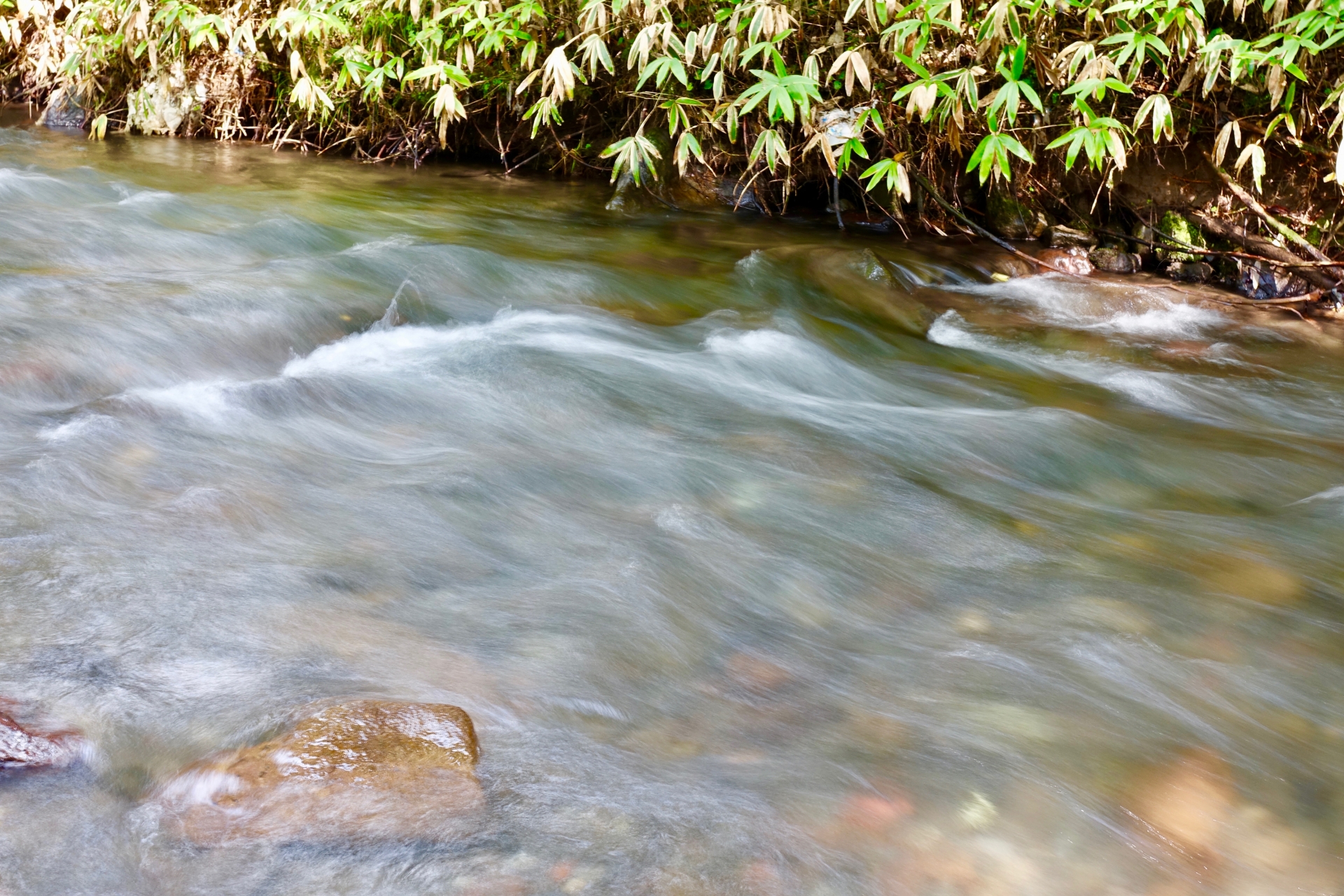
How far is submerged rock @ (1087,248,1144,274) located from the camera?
5.21m

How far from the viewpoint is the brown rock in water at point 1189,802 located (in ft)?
5.26

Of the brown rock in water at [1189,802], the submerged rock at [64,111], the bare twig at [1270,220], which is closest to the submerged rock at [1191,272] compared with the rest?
the bare twig at [1270,220]

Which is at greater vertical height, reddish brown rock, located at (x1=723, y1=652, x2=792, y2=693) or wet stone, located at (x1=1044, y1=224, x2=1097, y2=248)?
wet stone, located at (x1=1044, y1=224, x2=1097, y2=248)

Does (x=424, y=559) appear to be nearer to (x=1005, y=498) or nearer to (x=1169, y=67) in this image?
(x=1005, y=498)

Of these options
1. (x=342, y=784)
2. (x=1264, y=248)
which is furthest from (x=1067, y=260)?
(x=342, y=784)

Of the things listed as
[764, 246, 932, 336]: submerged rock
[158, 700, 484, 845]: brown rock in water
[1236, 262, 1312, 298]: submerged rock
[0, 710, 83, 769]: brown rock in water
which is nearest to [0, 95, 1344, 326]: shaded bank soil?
[1236, 262, 1312, 298]: submerged rock

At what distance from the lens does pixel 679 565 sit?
2.37 m

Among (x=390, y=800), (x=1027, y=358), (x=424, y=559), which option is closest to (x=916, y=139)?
(x=1027, y=358)

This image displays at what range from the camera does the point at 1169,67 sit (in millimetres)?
4688

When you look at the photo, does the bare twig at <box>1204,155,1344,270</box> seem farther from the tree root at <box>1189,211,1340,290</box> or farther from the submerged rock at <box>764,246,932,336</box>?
the submerged rock at <box>764,246,932,336</box>

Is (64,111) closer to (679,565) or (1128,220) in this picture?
(1128,220)

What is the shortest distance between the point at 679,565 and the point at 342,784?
1026mm

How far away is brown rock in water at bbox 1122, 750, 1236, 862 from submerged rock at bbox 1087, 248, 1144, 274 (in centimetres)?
384

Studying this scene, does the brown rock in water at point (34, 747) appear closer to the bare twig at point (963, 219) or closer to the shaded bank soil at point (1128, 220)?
the shaded bank soil at point (1128, 220)
